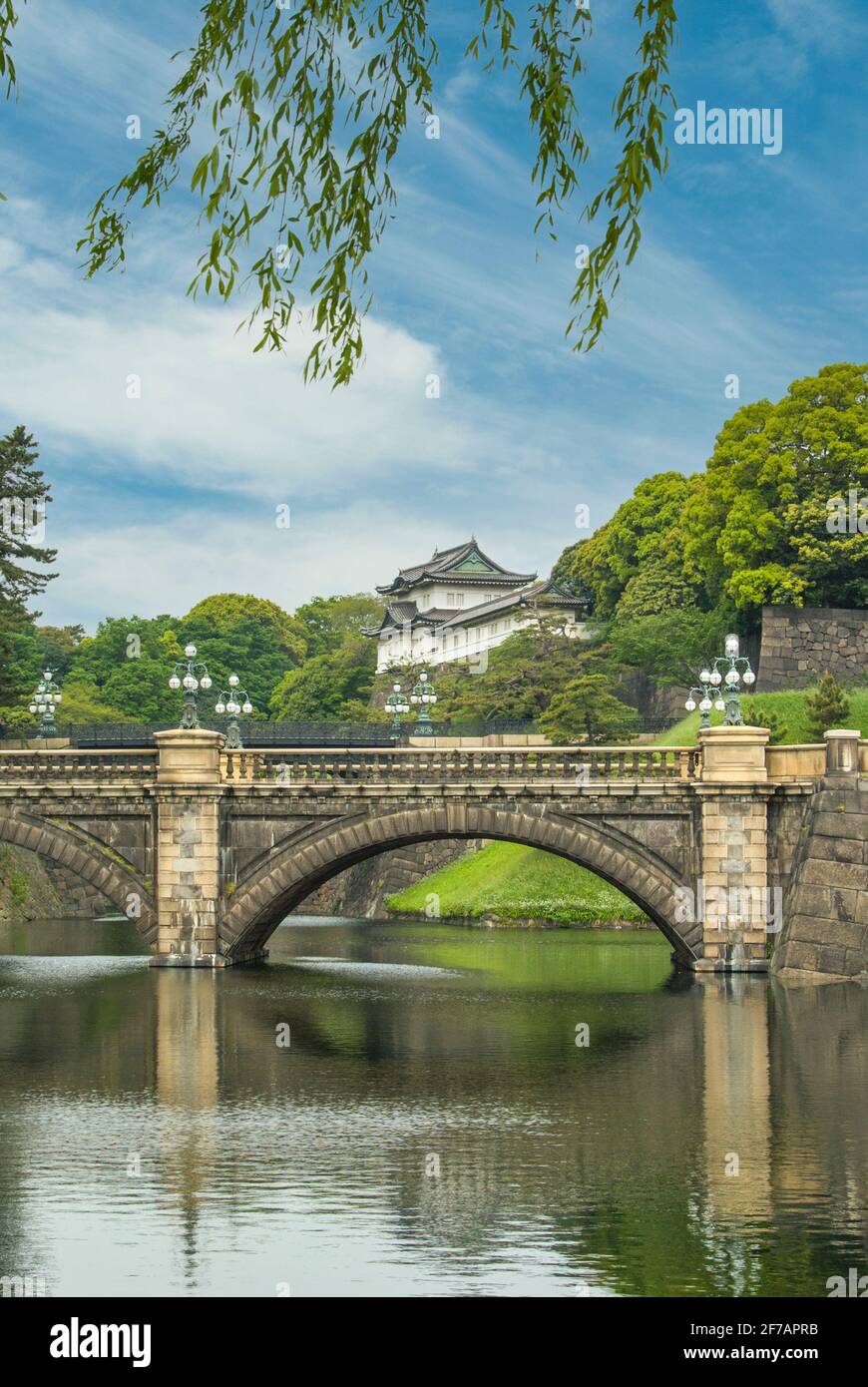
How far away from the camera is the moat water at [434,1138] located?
63.7 feet

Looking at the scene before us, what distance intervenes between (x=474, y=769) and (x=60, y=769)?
40.2 feet

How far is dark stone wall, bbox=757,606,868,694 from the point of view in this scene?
77.0 meters

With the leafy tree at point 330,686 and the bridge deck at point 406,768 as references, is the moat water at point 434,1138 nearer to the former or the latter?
the bridge deck at point 406,768

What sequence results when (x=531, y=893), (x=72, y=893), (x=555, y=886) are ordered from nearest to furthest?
(x=555, y=886)
(x=531, y=893)
(x=72, y=893)

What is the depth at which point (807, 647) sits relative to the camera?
77.3 m

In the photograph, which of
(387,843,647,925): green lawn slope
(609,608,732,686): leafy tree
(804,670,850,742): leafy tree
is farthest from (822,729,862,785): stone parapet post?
(609,608,732,686): leafy tree

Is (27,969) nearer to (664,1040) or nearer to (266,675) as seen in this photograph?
(664,1040)

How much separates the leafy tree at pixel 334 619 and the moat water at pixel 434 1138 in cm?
10601

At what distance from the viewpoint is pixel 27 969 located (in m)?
53.8

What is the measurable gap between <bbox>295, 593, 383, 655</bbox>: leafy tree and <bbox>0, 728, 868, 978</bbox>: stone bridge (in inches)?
3846

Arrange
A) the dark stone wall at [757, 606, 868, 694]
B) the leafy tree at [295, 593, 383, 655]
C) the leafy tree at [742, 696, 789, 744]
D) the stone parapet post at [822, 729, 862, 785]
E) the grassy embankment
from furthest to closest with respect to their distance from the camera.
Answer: the leafy tree at [295, 593, 383, 655] → the dark stone wall at [757, 606, 868, 694] → the grassy embankment → the leafy tree at [742, 696, 789, 744] → the stone parapet post at [822, 729, 862, 785]

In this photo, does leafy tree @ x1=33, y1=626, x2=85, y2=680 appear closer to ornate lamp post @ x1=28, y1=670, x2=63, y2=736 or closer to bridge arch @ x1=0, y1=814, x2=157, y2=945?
ornate lamp post @ x1=28, y1=670, x2=63, y2=736

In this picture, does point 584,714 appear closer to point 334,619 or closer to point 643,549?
point 643,549

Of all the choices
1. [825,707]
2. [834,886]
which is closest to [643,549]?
[825,707]
